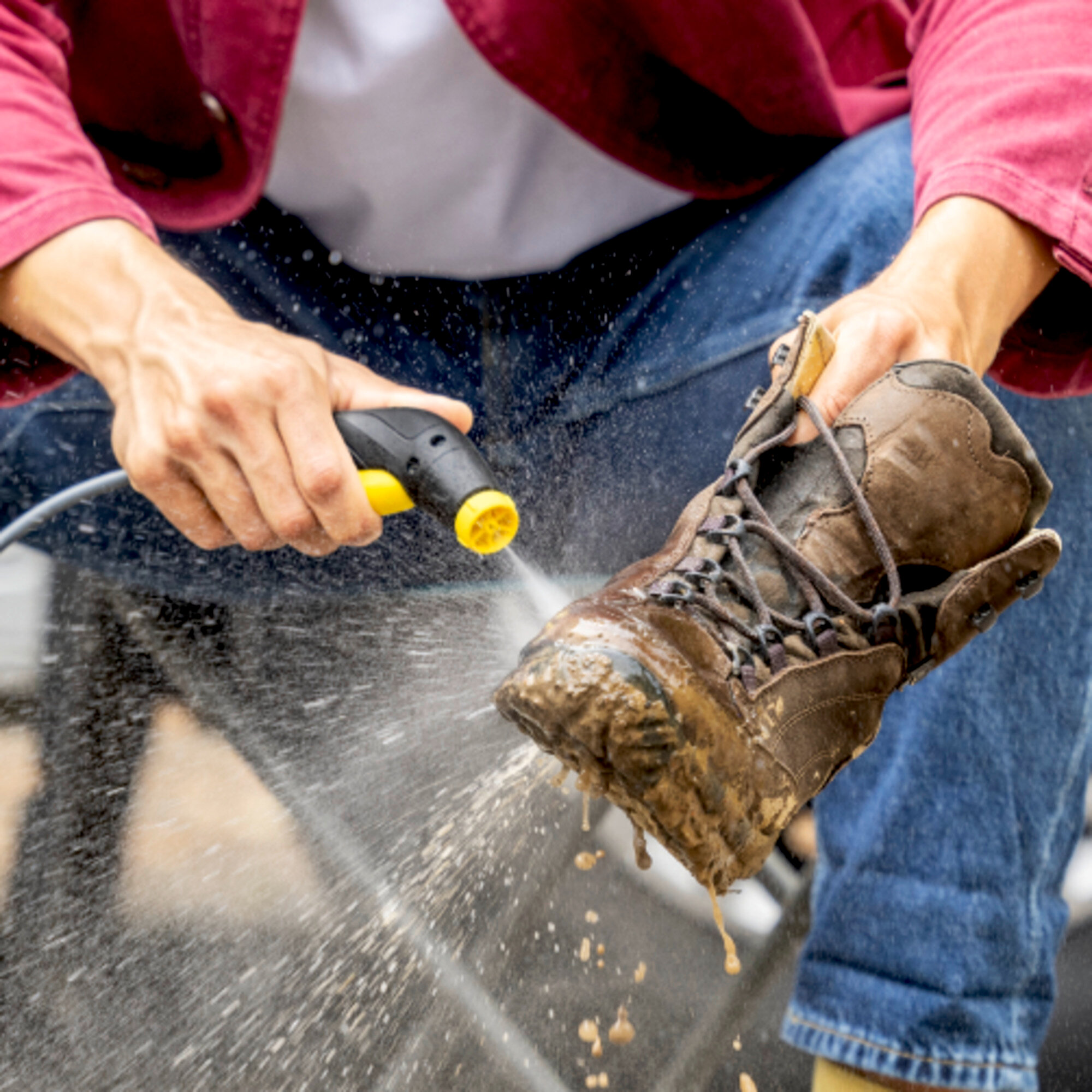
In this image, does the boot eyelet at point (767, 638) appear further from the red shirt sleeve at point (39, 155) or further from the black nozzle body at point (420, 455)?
the red shirt sleeve at point (39, 155)

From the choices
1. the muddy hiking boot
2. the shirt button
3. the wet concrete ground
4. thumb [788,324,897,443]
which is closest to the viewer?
A: the muddy hiking boot

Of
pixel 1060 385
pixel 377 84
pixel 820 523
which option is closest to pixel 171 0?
pixel 377 84

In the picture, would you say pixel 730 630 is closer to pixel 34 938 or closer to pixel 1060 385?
pixel 1060 385

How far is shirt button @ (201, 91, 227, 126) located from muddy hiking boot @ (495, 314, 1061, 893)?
1.47ft

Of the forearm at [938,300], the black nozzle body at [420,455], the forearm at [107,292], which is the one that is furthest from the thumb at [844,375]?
the forearm at [107,292]

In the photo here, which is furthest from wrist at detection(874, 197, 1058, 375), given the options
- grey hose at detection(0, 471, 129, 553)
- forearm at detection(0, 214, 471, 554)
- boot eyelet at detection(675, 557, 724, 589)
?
grey hose at detection(0, 471, 129, 553)

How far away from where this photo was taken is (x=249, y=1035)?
96 cm

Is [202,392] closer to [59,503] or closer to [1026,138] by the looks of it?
[59,503]

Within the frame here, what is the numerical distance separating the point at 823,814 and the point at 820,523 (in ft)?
0.87

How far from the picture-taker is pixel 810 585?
0.62 meters

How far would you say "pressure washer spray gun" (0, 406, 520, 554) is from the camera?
0.59 metres

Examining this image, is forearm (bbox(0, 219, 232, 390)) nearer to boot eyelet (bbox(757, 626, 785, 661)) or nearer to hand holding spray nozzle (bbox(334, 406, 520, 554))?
hand holding spray nozzle (bbox(334, 406, 520, 554))

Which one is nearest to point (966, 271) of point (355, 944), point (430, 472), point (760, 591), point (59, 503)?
point (760, 591)

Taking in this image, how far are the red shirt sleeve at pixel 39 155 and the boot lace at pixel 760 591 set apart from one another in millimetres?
402
